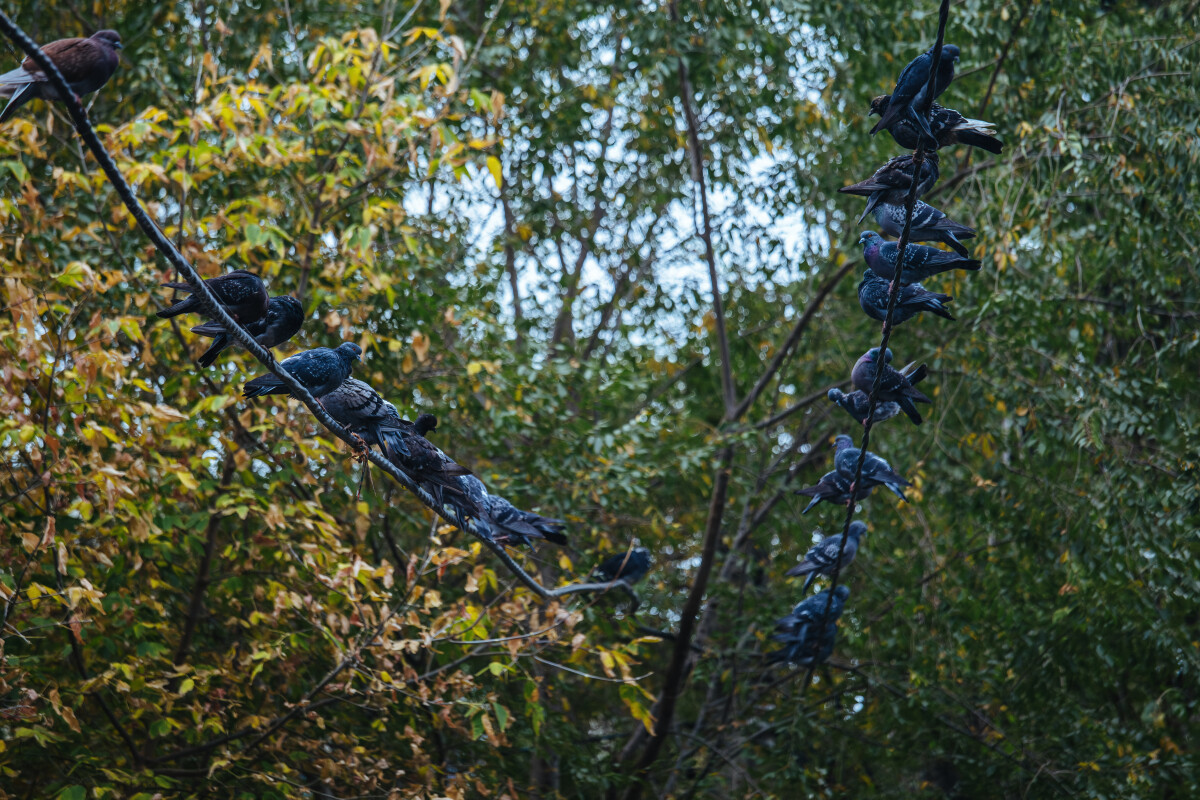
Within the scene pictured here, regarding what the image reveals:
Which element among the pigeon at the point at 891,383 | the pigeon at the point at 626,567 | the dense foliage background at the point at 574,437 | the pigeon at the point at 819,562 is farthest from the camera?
the pigeon at the point at 626,567

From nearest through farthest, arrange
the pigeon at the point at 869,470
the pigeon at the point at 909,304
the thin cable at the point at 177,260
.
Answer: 1. the thin cable at the point at 177,260
2. the pigeon at the point at 909,304
3. the pigeon at the point at 869,470

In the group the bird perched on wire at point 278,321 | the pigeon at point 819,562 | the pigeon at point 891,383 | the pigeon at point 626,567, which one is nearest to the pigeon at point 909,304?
the pigeon at point 891,383

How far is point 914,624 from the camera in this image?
631 cm

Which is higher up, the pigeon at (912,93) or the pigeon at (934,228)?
the pigeon at (912,93)

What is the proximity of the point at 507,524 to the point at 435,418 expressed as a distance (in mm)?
383

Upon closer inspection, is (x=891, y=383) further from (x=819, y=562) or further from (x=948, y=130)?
(x=819, y=562)

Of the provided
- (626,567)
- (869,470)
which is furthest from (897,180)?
(626,567)

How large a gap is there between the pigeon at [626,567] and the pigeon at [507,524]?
6.34 feet

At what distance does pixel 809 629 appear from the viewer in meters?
4.66

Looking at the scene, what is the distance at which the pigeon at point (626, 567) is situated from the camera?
16.3 ft

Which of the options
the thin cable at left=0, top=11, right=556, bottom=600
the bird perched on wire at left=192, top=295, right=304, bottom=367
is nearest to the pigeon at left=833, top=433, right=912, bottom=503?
the thin cable at left=0, top=11, right=556, bottom=600

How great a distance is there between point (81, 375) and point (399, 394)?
1999 mm

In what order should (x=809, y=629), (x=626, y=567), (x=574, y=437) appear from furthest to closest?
(x=574, y=437) → (x=626, y=567) → (x=809, y=629)

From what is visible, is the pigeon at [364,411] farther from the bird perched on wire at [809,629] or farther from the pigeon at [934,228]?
the bird perched on wire at [809,629]
